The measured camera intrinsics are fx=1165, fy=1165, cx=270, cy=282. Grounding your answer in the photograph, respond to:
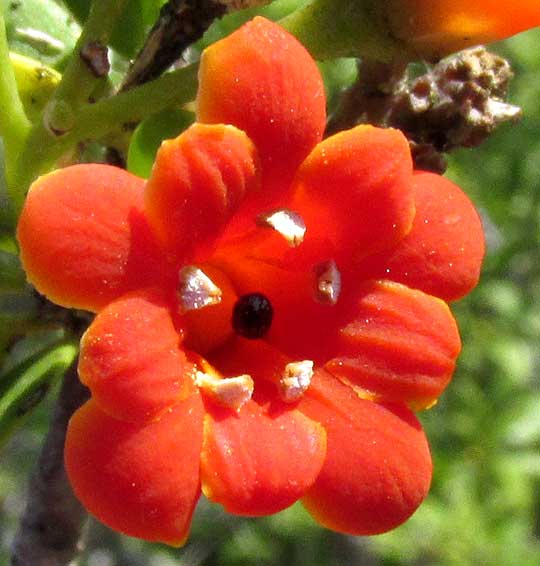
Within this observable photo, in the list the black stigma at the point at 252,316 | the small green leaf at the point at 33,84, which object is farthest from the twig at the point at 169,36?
the black stigma at the point at 252,316

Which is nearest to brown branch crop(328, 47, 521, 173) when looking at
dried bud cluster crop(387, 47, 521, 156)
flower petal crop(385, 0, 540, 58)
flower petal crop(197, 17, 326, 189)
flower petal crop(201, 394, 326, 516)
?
dried bud cluster crop(387, 47, 521, 156)

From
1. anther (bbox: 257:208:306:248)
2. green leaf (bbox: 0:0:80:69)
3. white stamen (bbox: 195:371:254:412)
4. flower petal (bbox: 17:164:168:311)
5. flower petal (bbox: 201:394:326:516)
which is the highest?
flower petal (bbox: 17:164:168:311)

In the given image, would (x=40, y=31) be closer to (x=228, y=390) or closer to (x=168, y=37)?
(x=168, y=37)

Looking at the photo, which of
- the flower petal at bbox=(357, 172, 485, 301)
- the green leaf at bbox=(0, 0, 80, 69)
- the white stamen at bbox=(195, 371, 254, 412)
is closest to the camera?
the white stamen at bbox=(195, 371, 254, 412)

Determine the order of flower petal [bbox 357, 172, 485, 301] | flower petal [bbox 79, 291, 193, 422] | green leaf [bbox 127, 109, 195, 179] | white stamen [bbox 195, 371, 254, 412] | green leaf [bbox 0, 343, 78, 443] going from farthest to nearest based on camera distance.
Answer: green leaf [bbox 0, 343, 78, 443] → green leaf [bbox 127, 109, 195, 179] → flower petal [bbox 357, 172, 485, 301] → white stamen [bbox 195, 371, 254, 412] → flower petal [bbox 79, 291, 193, 422]

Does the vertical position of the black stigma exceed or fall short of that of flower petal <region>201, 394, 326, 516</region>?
it falls short

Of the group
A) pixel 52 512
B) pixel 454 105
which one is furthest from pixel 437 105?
pixel 52 512

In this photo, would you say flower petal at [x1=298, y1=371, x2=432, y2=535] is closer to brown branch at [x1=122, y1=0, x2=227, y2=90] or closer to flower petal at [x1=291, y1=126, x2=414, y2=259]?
flower petal at [x1=291, y1=126, x2=414, y2=259]
